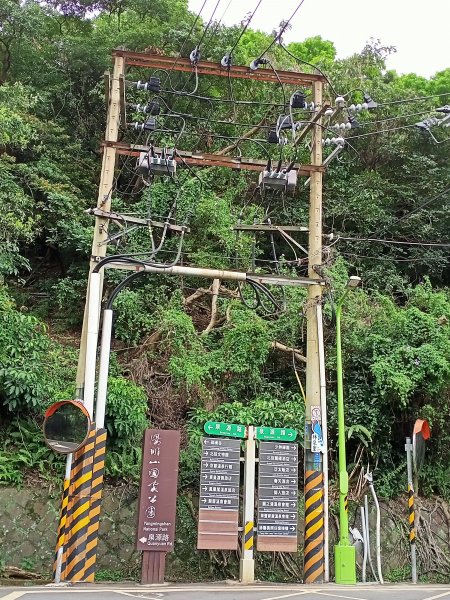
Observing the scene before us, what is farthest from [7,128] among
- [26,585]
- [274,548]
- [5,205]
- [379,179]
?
[379,179]

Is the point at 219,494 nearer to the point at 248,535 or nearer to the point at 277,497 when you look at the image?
the point at 248,535

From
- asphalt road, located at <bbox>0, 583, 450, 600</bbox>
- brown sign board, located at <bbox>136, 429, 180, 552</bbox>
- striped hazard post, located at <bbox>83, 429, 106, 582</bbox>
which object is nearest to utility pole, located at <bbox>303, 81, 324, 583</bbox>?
asphalt road, located at <bbox>0, 583, 450, 600</bbox>

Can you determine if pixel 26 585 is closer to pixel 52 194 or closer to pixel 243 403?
pixel 243 403

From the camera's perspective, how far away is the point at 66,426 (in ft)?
29.1

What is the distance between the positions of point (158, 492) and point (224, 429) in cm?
154

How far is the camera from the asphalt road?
23.6ft

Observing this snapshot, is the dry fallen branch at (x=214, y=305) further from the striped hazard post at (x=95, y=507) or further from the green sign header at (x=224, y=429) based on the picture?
the striped hazard post at (x=95, y=507)

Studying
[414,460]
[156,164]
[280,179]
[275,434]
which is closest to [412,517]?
[414,460]

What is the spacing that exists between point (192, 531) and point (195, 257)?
719 centimetres

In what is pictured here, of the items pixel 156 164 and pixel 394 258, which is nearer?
pixel 156 164

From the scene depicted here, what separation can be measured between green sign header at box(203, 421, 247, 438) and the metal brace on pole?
138 millimetres

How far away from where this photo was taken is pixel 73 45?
18484mm

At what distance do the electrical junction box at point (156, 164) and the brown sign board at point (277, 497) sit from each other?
5322mm

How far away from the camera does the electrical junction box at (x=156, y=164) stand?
34.8 ft
